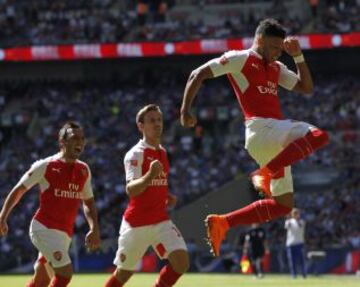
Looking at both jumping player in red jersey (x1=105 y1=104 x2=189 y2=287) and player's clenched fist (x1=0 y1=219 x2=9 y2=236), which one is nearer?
jumping player in red jersey (x1=105 y1=104 x2=189 y2=287)

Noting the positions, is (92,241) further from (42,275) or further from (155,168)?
(155,168)

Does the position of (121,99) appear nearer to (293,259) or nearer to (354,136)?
(354,136)

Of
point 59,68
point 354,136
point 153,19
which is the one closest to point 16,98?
point 59,68

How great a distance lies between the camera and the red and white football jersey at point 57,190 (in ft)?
42.8

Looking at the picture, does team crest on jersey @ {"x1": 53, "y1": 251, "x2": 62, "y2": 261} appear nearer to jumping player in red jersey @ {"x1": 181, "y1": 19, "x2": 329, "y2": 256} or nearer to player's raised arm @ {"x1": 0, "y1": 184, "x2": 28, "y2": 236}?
player's raised arm @ {"x1": 0, "y1": 184, "x2": 28, "y2": 236}

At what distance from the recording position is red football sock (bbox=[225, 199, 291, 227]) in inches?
470

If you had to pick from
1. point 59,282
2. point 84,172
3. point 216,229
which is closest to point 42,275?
point 59,282

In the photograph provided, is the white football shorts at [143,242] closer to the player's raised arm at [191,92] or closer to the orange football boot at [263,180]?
the orange football boot at [263,180]

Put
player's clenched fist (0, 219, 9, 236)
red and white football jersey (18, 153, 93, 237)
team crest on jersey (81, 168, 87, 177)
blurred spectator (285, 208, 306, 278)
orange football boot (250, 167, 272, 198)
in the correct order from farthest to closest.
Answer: blurred spectator (285, 208, 306, 278) < team crest on jersey (81, 168, 87, 177) < red and white football jersey (18, 153, 93, 237) < player's clenched fist (0, 219, 9, 236) < orange football boot (250, 167, 272, 198)

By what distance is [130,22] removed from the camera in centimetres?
4697

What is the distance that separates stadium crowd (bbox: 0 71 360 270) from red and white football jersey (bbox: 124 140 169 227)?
21903mm

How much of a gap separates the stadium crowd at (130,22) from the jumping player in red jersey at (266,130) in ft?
102

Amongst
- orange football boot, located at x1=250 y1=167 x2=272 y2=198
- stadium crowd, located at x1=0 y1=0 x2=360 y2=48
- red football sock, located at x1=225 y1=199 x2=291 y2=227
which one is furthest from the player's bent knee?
stadium crowd, located at x1=0 y1=0 x2=360 y2=48

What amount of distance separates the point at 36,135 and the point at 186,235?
448 inches
